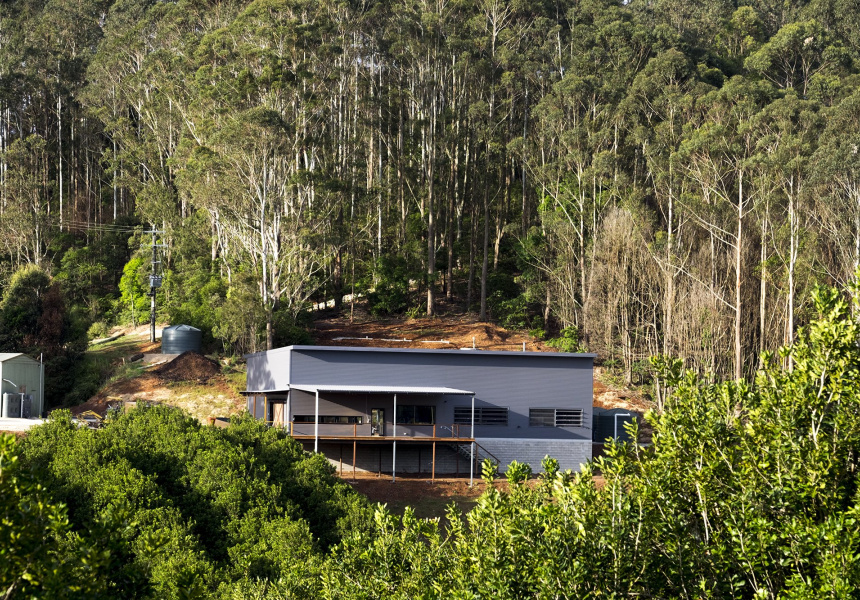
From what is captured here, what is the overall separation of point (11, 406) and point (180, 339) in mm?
7663

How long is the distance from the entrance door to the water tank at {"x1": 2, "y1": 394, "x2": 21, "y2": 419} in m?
14.6

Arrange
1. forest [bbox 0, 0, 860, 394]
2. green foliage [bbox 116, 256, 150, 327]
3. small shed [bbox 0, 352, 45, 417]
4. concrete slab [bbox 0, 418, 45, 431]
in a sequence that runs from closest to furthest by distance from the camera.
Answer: concrete slab [bbox 0, 418, 45, 431], small shed [bbox 0, 352, 45, 417], forest [bbox 0, 0, 860, 394], green foliage [bbox 116, 256, 150, 327]

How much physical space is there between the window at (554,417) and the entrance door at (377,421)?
200 inches

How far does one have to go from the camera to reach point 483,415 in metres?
32.1

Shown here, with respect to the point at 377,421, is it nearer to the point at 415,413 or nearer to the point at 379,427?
the point at 379,427

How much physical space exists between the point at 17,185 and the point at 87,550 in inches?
2189

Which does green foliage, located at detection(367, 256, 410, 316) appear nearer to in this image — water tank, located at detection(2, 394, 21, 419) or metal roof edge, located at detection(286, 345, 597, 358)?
metal roof edge, located at detection(286, 345, 597, 358)

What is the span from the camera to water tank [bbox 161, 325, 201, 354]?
4178 centimetres

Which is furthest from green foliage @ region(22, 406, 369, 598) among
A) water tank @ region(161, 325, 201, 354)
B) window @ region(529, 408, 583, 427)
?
water tank @ region(161, 325, 201, 354)

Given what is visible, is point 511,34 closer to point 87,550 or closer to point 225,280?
point 225,280

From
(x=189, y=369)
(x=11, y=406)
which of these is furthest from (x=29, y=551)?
(x=189, y=369)

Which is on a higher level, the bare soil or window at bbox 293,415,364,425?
the bare soil

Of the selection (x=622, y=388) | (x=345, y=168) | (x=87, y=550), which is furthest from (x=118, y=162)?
(x=87, y=550)

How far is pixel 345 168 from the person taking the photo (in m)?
49.4
